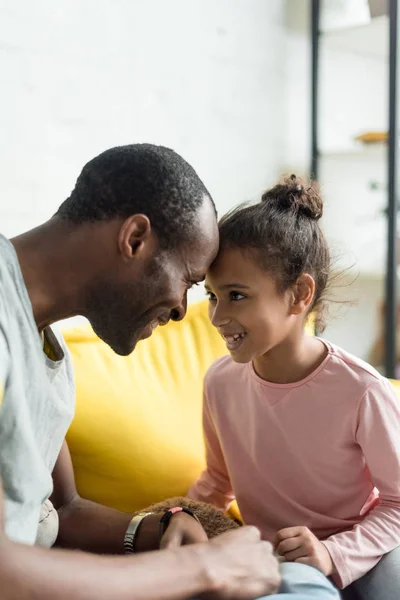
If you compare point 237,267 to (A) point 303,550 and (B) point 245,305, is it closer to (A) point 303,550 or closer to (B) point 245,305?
(B) point 245,305

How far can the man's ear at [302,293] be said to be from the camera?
49.3 inches

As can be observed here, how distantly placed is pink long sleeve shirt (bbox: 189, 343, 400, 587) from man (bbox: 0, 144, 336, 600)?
264 mm

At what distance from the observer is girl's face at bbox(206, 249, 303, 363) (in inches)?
47.1

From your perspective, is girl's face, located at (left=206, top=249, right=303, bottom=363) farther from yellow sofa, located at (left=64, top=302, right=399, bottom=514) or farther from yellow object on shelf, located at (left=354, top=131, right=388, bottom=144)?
yellow object on shelf, located at (left=354, top=131, right=388, bottom=144)

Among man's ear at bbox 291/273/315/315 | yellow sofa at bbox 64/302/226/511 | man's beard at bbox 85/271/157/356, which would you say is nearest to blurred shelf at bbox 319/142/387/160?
yellow sofa at bbox 64/302/226/511

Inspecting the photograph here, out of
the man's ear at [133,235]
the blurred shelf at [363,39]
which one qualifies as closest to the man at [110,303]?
the man's ear at [133,235]

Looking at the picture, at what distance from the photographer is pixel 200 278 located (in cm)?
102

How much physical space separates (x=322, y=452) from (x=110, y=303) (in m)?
0.49

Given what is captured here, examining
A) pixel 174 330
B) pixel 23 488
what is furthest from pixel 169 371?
pixel 23 488

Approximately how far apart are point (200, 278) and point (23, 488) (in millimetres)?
351

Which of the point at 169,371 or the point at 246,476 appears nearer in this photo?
the point at 246,476

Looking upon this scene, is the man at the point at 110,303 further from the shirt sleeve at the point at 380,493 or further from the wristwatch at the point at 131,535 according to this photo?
the shirt sleeve at the point at 380,493

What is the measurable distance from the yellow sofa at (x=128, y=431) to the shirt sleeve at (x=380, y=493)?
42cm

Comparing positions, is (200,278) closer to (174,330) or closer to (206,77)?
(174,330)
